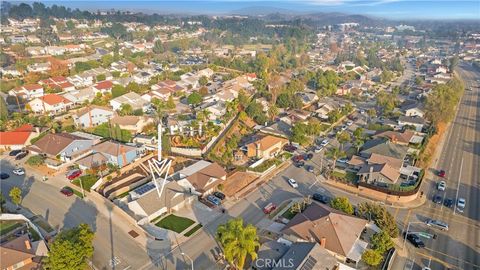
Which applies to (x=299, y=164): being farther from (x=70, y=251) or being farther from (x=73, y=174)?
(x=70, y=251)

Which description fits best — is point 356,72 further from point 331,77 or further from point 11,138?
point 11,138

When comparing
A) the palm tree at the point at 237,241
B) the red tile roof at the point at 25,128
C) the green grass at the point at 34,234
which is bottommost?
the green grass at the point at 34,234

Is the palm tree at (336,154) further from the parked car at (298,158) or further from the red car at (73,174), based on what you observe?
the red car at (73,174)

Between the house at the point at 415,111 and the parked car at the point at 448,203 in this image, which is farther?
the house at the point at 415,111

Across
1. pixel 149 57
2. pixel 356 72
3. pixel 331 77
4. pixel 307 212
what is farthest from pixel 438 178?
pixel 149 57

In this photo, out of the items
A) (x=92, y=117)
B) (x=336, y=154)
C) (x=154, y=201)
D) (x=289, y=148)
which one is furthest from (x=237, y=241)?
(x=92, y=117)

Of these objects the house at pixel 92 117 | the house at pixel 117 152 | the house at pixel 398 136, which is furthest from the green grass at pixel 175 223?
the house at pixel 398 136
